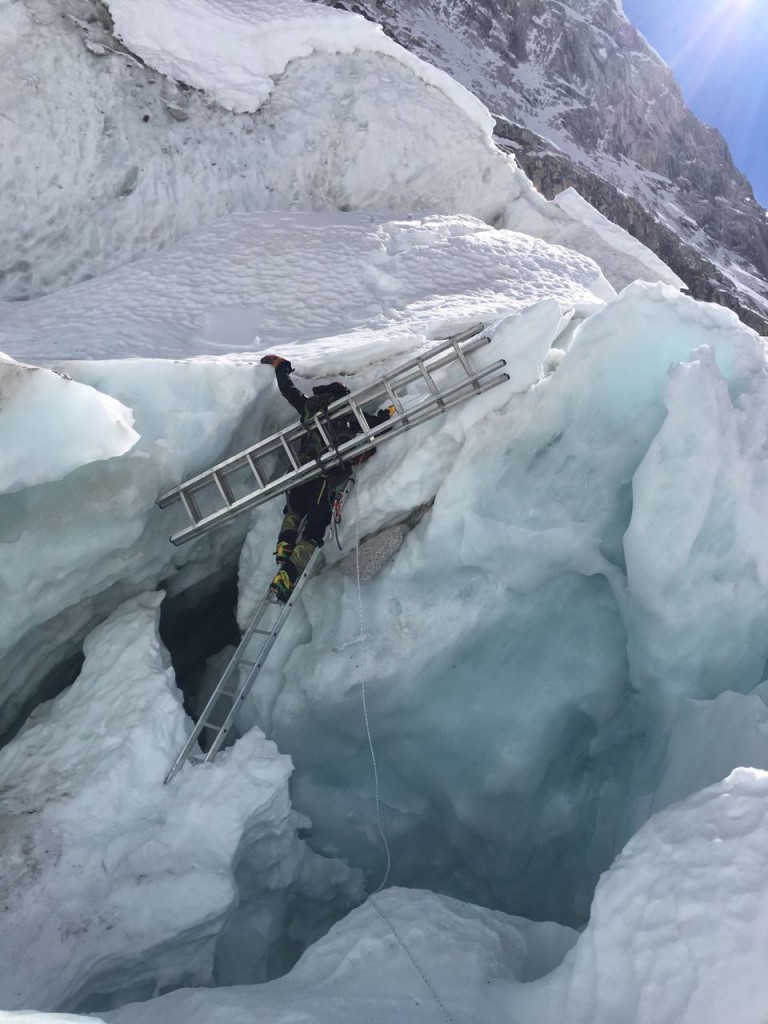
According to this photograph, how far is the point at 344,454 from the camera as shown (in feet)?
14.9

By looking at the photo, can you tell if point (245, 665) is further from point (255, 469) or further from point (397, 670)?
point (255, 469)

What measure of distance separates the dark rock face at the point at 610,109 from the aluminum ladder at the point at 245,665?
2359 centimetres

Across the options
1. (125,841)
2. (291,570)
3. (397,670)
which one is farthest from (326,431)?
(125,841)

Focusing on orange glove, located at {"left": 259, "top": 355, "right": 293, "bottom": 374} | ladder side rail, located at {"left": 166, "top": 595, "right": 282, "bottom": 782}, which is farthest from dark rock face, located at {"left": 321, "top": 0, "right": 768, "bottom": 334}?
ladder side rail, located at {"left": 166, "top": 595, "right": 282, "bottom": 782}

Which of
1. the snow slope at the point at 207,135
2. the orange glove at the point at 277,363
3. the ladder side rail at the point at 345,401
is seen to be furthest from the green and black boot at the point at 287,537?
the snow slope at the point at 207,135

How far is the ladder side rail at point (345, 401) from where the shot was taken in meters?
4.57

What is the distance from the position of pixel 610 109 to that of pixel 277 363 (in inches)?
1564

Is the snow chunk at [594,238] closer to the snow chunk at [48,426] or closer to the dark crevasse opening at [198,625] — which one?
the dark crevasse opening at [198,625]

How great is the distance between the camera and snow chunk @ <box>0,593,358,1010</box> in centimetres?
355

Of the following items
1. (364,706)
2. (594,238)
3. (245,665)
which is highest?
(594,238)

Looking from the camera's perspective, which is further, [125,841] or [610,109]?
[610,109]

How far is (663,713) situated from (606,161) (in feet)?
117

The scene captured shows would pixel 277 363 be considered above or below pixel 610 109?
above

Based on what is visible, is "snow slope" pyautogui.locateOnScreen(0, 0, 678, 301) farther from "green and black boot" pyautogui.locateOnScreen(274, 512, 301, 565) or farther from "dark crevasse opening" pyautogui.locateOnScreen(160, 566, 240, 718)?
"green and black boot" pyautogui.locateOnScreen(274, 512, 301, 565)
